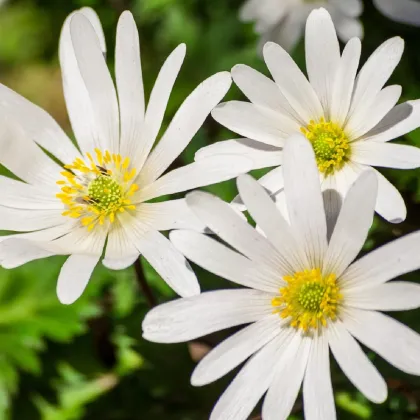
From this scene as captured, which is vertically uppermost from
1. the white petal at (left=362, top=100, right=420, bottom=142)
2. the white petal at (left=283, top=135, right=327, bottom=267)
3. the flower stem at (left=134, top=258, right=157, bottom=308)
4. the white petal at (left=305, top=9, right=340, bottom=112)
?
the white petal at (left=305, top=9, right=340, bottom=112)

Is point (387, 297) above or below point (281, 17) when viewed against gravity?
below

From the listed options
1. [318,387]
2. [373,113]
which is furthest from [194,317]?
[373,113]

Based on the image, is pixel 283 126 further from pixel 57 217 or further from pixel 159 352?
pixel 159 352

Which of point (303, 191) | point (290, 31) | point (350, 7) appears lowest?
point (303, 191)

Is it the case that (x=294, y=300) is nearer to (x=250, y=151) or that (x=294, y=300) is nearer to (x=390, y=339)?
(x=390, y=339)

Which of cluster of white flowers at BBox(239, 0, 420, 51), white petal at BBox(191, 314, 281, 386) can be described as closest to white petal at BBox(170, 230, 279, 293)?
white petal at BBox(191, 314, 281, 386)

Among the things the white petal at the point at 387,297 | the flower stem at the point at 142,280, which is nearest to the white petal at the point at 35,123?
the flower stem at the point at 142,280

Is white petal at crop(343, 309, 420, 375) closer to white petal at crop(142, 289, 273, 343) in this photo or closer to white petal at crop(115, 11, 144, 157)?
white petal at crop(142, 289, 273, 343)
